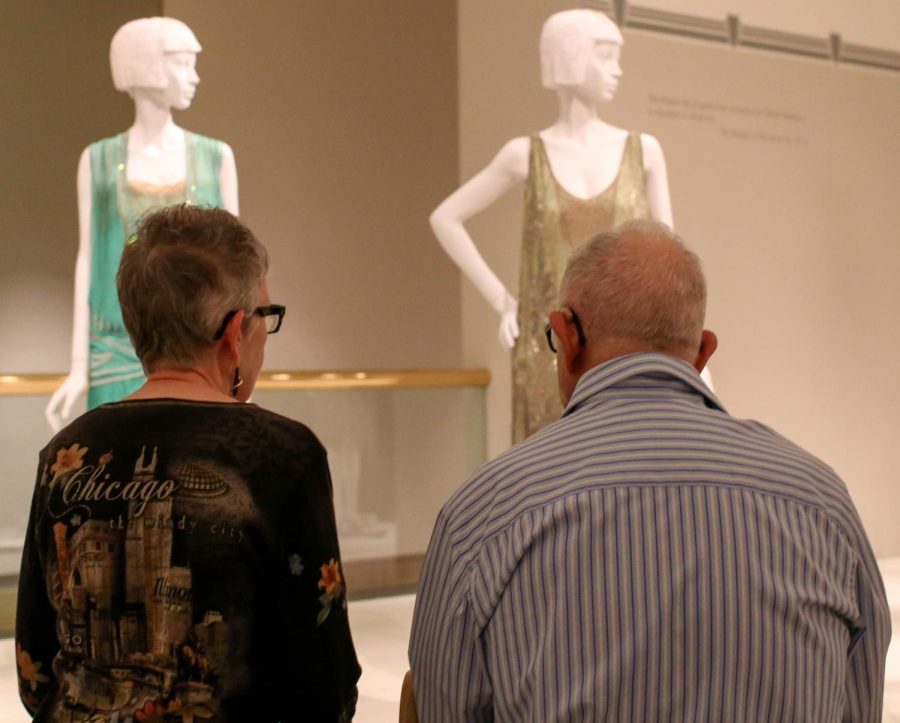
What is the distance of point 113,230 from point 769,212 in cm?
364

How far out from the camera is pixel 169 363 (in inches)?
68.2

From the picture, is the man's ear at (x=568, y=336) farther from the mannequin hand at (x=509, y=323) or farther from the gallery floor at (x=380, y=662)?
the mannequin hand at (x=509, y=323)

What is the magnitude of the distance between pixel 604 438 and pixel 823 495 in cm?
28

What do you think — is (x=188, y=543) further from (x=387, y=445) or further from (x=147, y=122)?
(x=387, y=445)

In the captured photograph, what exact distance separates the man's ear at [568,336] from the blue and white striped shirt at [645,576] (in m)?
0.15

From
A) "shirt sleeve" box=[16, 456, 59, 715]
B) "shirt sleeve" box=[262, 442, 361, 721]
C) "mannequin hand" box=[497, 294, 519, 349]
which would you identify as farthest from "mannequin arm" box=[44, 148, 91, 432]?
"shirt sleeve" box=[262, 442, 361, 721]

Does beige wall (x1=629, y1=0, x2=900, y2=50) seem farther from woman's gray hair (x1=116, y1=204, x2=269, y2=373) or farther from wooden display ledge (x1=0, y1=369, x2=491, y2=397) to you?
woman's gray hair (x1=116, y1=204, x2=269, y2=373)

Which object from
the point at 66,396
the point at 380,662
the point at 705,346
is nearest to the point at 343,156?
the point at 66,396

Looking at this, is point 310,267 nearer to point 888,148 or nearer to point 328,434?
point 328,434

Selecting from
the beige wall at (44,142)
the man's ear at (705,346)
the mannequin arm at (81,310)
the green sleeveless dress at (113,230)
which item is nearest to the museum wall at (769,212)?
the beige wall at (44,142)

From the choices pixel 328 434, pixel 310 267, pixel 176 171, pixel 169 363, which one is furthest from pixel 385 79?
pixel 169 363

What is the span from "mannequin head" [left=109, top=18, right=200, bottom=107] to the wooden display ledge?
3.95ft

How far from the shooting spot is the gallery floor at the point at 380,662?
151 inches

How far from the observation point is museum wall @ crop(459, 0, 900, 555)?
6.32m
